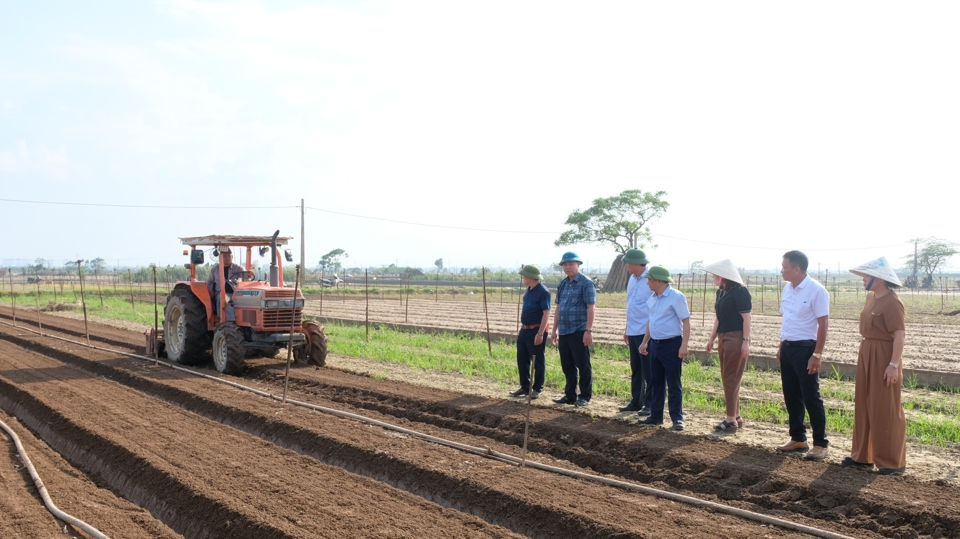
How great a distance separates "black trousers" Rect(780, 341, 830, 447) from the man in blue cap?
2.23 metres

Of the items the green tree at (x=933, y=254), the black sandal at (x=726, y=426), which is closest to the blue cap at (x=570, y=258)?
the black sandal at (x=726, y=426)

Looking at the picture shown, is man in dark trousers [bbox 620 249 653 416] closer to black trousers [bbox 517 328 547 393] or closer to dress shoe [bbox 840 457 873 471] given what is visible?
black trousers [bbox 517 328 547 393]

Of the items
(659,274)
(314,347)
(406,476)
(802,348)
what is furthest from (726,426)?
(314,347)

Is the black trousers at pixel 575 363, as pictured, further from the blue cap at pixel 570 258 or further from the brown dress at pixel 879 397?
the brown dress at pixel 879 397

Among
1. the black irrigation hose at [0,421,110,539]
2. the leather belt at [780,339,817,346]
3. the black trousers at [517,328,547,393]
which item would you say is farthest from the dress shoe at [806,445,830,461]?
the black irrigation hose at [0,421,110,539]

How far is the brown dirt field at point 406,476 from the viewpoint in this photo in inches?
168

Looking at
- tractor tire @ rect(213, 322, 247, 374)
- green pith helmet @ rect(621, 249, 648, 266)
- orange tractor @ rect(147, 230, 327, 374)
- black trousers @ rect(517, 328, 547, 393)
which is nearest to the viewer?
green pith helmet @ rect(621, 249, 648, 266)

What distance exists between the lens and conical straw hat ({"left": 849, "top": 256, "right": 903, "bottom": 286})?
Answer: 5.09 metres

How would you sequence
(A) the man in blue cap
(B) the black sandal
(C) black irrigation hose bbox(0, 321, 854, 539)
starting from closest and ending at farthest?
(C) black irrigation hose bbox(0, 321, 854, 539)
(B) the black sandal
(A) the man in blue cap

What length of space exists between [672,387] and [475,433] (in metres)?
1.84

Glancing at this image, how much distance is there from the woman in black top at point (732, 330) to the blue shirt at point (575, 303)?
147 cm

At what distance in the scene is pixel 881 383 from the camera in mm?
5051

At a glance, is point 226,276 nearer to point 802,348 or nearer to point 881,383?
point 802,348

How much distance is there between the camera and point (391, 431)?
259 inches
